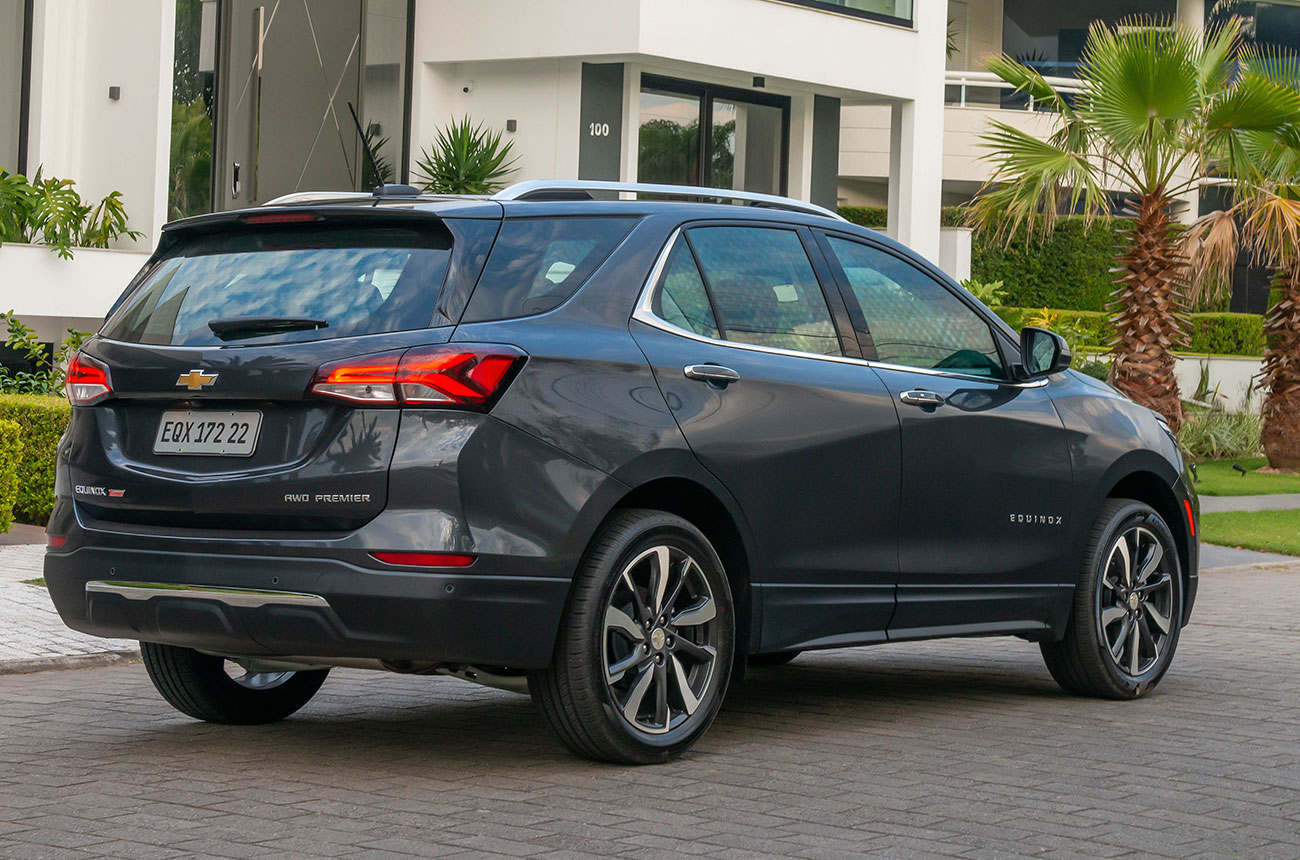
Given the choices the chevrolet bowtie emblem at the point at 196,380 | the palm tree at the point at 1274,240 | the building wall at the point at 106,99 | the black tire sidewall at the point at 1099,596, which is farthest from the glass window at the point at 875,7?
the chevrolet bowtie emblem at the point at 196,380

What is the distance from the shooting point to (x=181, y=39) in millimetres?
19859

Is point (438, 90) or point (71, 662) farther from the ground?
point (438, 90)

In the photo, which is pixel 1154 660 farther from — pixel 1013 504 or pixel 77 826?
pixel 77 826

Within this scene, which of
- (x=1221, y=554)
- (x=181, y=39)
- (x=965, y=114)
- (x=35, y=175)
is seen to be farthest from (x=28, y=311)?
(x=965, y=114)

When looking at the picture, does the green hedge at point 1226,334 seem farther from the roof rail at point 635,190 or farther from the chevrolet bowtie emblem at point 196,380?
the chevrolet bowtie emblem at point 196,380

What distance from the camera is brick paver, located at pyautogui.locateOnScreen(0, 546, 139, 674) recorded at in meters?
8.23

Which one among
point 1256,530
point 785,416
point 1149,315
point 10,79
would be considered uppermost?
point 10,79

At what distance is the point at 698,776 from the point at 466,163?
15.6m

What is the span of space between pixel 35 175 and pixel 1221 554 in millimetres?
11683

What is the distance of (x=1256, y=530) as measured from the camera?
16.0 meters

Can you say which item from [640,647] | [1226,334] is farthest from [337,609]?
[1226,334]

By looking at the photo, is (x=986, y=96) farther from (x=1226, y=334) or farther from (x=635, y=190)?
(x=635, y=190)

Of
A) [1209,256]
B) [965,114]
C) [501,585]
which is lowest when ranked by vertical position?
[501,585]

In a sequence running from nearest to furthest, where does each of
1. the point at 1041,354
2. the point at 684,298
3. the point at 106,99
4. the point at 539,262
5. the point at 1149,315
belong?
the point at 539,262, the point at 684,298, the point at 1041,354, the point at 106,99, the point at 1149,315
